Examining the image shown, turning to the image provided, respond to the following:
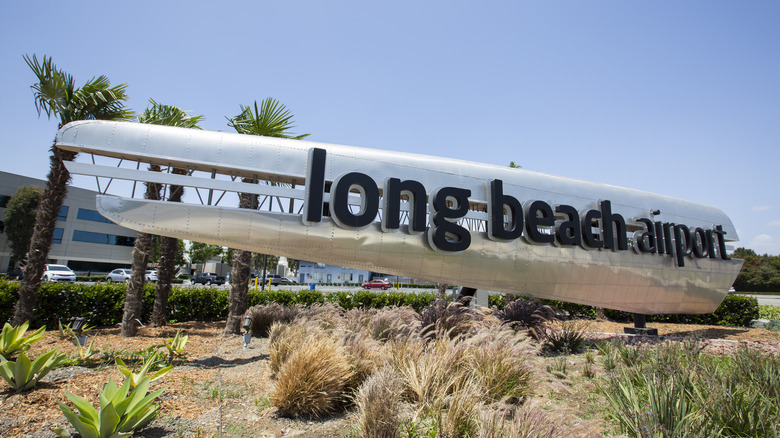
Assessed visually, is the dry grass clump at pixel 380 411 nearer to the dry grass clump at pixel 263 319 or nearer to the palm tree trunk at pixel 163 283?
the dry grass clump at pixel 263 319

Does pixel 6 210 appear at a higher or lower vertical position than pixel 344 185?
higher

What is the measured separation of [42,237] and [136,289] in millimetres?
Result: 3014

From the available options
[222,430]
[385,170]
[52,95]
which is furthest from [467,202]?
[52,95]

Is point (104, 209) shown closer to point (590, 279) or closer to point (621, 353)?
point (621, 353)

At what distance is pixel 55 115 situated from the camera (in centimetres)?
1195

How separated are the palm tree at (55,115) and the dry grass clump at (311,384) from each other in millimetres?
10643

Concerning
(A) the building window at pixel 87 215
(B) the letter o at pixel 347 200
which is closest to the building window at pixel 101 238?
(A) the building window at pixel 87 215

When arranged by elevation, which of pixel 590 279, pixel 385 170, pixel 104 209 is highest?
pixel 385 170

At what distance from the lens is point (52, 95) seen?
11742 millimetres

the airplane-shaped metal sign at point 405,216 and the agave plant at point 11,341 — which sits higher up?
the airplane-shaped metal sign at point 405,216

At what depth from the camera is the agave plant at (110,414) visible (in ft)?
12.3

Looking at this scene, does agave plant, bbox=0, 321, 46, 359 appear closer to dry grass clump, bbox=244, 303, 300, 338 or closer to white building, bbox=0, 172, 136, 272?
dry grass clump, bbox=244, 303, 300, 338

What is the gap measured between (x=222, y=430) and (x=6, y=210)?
5972 centimetres

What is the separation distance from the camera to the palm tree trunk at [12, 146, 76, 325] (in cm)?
1102
